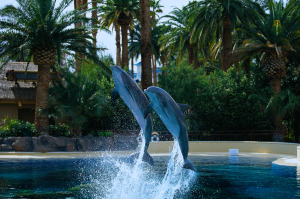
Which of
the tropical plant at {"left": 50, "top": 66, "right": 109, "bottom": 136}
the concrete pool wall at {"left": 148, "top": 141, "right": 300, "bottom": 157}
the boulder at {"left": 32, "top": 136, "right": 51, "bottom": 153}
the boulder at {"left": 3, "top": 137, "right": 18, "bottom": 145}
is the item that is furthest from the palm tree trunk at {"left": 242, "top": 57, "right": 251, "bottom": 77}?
the boulder at {"left": 3, "top": 137, "right": 18, "bottom": 145}

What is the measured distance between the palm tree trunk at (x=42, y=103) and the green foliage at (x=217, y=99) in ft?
25.7

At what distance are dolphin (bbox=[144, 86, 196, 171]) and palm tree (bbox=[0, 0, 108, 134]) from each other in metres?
14.8

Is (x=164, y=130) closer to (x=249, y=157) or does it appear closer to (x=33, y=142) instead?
(x=249, y=157)

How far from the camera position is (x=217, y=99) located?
24.7 m

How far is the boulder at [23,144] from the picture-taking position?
2114 centimetres

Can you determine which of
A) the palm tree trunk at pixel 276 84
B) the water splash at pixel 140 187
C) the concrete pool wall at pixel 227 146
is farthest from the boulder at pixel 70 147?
the palm tree trunk at pixel 276 84

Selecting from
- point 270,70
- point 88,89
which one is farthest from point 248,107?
point 88,89

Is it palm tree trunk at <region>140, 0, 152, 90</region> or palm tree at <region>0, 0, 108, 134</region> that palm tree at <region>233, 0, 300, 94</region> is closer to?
palm tree trunk at <region>140, 0, 152, 90</region>

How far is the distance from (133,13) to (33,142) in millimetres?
17161

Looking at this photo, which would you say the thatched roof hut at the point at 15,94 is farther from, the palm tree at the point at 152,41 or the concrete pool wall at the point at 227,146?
the palm tree at the point at 152,41

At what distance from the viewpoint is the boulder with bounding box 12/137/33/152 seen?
21141 mm

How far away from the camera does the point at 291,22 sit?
25.2 metres

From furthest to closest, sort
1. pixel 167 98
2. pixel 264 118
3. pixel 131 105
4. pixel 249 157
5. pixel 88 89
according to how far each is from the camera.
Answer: pixel 264 118 < pixel 88 89 < pixel 249 157 < pixel 131 105 < pixel 167 98

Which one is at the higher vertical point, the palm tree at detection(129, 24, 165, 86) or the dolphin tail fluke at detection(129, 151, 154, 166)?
the palm tree at detection(129, 24, 165, 86)
